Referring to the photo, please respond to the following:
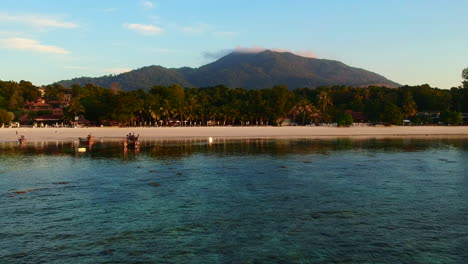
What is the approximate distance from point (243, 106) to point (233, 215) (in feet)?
381

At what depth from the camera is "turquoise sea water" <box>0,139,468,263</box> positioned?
13258mm

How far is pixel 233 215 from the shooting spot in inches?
712

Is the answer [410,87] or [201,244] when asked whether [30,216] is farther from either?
[410,87]

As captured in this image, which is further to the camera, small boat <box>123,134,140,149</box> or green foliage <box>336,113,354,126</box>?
green foliage <box>336,113,354,126</box>

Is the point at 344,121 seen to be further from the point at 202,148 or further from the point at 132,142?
the point at 132,142

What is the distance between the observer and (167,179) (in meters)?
28.2

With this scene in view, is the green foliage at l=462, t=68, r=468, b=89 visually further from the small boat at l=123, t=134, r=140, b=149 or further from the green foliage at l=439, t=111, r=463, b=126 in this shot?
the small boat at l=123, t=134, r=140, b=149

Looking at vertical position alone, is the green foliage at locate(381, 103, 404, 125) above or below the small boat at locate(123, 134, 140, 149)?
above

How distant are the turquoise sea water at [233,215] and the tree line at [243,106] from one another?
87.7 m

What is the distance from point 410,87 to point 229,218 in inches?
6496

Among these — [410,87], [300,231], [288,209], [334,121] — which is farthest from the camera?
[410,87]

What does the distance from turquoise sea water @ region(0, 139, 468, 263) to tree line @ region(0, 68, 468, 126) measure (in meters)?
87.7

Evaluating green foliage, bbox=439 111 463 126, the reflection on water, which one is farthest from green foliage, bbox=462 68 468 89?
the reflection on water

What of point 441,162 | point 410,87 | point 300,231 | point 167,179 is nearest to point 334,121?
point 410,87
